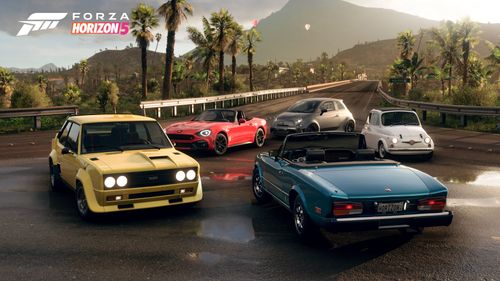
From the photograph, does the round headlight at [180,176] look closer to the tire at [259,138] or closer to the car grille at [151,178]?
the car grille at [151,178]

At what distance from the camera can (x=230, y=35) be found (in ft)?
187

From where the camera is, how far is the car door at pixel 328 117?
1773 centimetres

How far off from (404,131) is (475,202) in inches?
199

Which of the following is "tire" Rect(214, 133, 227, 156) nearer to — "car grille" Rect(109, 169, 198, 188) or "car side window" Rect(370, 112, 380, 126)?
"car side window" Rect(370, 112, 380, 126)

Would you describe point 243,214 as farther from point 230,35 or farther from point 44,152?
point 230,35

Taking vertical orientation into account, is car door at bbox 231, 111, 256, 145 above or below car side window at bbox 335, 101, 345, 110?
below

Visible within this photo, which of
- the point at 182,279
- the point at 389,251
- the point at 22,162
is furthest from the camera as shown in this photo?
the point at 22,162

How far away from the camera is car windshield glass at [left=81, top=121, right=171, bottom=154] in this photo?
764cm

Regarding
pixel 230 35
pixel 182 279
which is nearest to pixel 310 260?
pixel 182 279

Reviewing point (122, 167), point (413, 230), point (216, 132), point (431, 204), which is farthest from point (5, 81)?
point (431, 204)

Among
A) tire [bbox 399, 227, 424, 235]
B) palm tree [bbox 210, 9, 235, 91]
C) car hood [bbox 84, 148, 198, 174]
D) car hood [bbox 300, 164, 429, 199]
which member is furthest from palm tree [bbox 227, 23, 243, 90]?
tire [bbox 399, 227, 424, 235]

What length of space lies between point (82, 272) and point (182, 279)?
1137 mm

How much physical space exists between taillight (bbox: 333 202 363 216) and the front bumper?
2667 millimetres

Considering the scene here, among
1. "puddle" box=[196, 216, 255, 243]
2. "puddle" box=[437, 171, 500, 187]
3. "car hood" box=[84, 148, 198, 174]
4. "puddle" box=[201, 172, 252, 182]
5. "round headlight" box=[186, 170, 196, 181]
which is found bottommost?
"puddle" box=[437, 171, 500, 187]
